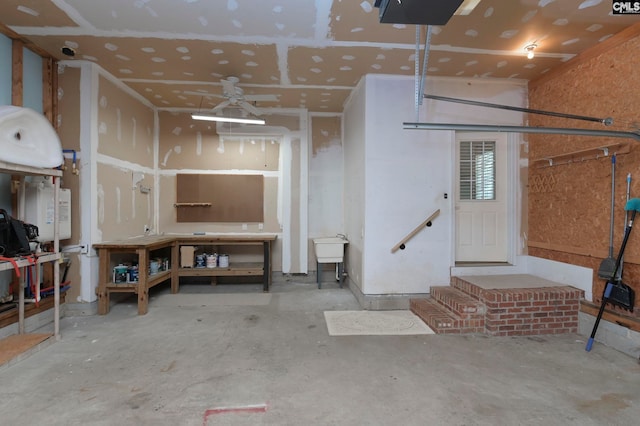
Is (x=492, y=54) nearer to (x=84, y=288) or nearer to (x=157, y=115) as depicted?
(x=157, y=115)

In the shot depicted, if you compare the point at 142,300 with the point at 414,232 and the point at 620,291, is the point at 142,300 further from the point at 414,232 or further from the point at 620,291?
the point at 620,291

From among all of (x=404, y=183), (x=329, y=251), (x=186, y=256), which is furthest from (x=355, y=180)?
(x=186, y=256)

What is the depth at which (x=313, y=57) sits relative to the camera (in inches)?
142

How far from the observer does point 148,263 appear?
4164 millimetres

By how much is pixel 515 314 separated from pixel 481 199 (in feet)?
5.48

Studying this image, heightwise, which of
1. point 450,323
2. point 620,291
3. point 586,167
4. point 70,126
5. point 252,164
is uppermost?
point 70,126

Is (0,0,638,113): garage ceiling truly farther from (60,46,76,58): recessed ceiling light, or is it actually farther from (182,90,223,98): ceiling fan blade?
(182,90,223,98): ceiling fan blade

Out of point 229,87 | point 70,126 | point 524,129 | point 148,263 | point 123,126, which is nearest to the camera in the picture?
point 524,129

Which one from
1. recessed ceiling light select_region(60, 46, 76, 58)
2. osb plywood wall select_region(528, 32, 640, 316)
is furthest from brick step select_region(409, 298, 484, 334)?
recessed ceiling light select_region(60, 46, 76, 58)

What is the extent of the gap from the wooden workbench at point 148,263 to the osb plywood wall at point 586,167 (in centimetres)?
393

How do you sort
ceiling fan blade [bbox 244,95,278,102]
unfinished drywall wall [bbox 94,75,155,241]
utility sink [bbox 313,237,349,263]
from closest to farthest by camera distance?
unfinished drywall wall [bbox 94,75,155,241]
ceiling fan blade [bbox 244,95,278,102]
utility sink [bbox 313,237,349,263]

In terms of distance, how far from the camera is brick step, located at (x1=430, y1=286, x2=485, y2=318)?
3352mm

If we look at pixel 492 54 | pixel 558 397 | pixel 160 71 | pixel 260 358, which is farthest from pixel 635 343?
pixel 160 71

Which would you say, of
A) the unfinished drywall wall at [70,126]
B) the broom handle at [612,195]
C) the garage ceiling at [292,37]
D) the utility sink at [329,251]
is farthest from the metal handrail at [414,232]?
the unfinished drywall wall at [70,126]
